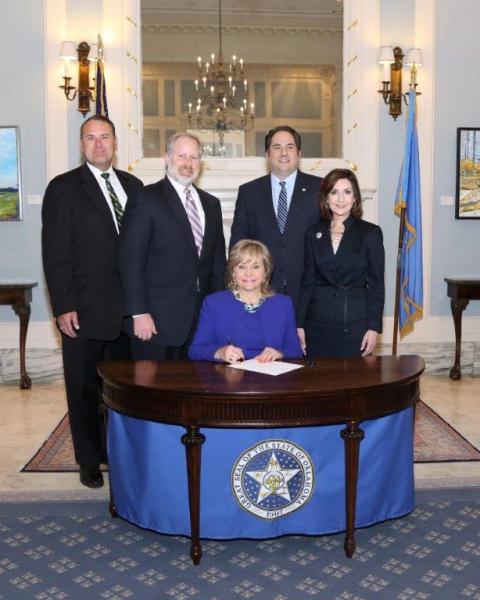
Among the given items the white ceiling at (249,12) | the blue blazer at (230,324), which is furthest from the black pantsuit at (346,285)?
the white ceiling at (249,12)

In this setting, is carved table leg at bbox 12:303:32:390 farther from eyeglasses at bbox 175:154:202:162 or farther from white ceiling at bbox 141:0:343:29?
eyeglasses at bbox 175:154:202:162

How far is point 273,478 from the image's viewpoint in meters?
2.96

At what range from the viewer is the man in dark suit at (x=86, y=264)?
3732mm

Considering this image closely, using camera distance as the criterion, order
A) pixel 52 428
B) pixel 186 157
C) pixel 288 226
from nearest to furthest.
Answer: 1. pixel 186 157
2. pixel 288 226
3. pixel 52 428

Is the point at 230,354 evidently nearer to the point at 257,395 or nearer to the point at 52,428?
the point at 257,395

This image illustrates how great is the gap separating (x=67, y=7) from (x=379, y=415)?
474 centimetres

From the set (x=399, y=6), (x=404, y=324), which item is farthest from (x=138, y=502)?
(x=399, y=6)

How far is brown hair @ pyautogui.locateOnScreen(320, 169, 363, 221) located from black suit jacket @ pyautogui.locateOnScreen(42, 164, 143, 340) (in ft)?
3.36

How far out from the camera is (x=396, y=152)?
21.7 feet

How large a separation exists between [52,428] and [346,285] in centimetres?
241

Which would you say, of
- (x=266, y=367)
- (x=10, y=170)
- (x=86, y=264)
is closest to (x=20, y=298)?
(x=10, y=170)

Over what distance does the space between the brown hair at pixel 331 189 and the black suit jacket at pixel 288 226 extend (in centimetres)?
43

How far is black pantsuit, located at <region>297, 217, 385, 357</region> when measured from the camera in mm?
3688

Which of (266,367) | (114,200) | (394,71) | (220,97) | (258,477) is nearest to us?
(258,477)
